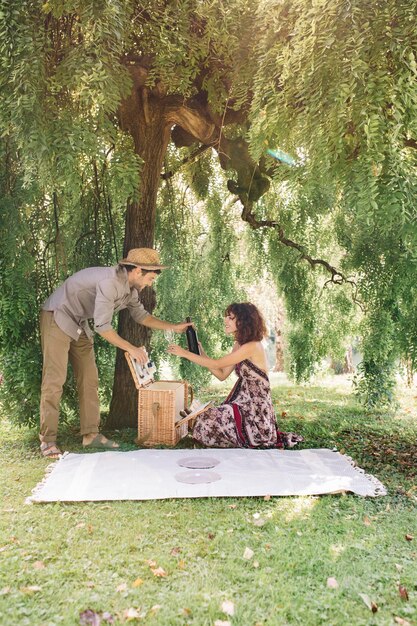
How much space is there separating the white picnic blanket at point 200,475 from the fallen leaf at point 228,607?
1116 millimetres

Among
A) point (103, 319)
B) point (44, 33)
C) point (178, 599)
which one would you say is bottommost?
point (178, 599)

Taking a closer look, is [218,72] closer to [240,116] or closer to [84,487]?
[240,116]

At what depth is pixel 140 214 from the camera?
500cm

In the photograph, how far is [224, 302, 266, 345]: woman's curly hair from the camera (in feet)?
14.6

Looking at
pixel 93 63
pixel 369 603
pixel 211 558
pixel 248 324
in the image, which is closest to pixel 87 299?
pixel 248 324

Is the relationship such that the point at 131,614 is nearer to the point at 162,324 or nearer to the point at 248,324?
the point at 248,324

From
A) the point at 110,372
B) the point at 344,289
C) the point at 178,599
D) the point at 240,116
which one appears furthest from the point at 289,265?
the point at 178,599

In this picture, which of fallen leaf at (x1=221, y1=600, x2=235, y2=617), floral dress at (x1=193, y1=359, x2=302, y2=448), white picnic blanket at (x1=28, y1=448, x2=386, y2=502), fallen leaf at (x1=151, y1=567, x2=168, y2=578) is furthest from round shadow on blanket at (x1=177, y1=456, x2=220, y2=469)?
fallen leaf at (x1=221, y1=600, x2=235, y2=617)

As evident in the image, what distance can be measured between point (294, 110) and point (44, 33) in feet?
4.80

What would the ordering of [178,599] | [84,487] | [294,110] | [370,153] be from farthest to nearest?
[84,487]
[294,110]
[370,153]
[178,599]

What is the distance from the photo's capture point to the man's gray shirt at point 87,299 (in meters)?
4.15

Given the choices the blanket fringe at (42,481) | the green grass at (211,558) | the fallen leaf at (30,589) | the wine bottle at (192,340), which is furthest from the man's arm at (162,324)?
the fallen leaf at (30,589)

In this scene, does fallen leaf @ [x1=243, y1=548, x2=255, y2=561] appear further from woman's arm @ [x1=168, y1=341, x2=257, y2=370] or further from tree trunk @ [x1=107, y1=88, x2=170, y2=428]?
tree trunk @ [x1=107, y1=88, x2=170, y2=428]

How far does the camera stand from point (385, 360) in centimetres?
568
